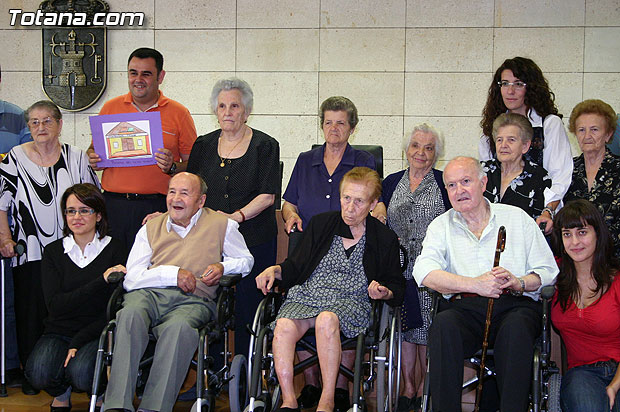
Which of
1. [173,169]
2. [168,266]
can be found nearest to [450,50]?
[173,169]

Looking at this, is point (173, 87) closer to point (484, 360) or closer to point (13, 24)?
point (13, 24)

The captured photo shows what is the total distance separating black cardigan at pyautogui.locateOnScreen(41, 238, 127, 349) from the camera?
11.5 ft

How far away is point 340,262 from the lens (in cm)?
347

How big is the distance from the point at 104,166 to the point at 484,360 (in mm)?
2387

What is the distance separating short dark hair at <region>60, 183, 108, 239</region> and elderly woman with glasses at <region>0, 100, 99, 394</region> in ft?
1.19

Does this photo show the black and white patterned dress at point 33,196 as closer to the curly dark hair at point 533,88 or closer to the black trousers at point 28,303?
the black trousers at point 28,303

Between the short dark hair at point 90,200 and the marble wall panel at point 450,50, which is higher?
the marble wall panel at point 450,50

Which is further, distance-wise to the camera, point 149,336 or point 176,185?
point 176,185

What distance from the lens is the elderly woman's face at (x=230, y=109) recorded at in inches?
156

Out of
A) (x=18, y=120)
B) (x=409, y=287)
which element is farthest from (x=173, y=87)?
(x=409, y=287)

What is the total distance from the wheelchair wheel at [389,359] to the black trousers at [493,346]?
297 millimetres

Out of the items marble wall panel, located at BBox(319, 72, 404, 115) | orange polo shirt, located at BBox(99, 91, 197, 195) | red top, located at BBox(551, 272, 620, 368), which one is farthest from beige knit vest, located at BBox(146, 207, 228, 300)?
marble wall panel, located at BBox(319, 72, 404, 115)

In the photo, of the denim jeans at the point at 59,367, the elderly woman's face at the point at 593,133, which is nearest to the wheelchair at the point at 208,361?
the denim jeans at the point at 59,367

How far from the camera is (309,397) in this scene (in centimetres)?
381
